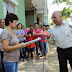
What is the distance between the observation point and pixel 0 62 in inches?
97.9

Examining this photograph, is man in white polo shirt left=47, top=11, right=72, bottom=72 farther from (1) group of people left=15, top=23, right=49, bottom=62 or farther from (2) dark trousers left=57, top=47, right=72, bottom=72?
(1) group of people left=15, top=23, right=49, bottom=62

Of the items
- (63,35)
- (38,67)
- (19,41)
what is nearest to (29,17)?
(38,67)

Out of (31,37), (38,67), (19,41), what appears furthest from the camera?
(31,37)

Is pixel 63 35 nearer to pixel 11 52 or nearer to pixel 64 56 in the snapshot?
pixel 64 56

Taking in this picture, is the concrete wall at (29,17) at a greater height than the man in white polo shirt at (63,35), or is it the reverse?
the concrete wall at (29,17)

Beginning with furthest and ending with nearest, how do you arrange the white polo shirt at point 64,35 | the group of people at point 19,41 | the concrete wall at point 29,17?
the concrete wall at point 29,17, the white polo shirt at point 64,35, the group of people at point 19,41

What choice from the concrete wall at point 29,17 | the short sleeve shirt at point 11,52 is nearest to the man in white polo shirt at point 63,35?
the short sleeve shirt at point 11,52

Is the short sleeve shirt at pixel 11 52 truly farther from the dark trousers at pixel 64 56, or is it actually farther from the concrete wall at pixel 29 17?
the concrete wall at pixel 29 17

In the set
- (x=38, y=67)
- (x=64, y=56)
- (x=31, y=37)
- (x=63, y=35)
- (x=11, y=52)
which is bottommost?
(x=38, y=67)

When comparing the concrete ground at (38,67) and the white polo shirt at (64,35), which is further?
the concrete ground at (38,67)

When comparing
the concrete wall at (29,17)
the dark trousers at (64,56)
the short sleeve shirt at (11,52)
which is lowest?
the dark trousers at (64,56)

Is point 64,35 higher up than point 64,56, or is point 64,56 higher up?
point 64,35

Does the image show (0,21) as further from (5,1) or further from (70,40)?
(5,1)

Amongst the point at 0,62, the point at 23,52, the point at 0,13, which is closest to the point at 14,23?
the point at 0,62
